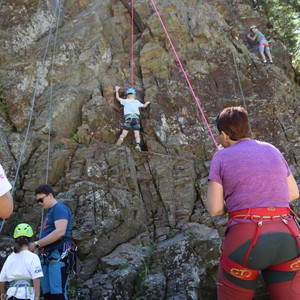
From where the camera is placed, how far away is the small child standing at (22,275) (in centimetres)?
509

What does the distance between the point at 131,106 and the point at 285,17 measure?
11715 mm

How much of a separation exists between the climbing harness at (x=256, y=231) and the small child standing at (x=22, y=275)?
9.90 feet

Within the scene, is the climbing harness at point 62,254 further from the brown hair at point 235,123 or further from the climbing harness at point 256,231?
the brown hair at point 235,123

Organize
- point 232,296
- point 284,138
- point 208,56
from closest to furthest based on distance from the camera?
point 232,296 → point 284,138 → point 208,56

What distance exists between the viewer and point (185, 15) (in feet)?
41.7

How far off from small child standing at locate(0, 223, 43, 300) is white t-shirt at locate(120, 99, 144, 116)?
4965mm

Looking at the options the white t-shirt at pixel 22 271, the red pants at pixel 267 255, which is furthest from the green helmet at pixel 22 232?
the red pants at pixel 267 255

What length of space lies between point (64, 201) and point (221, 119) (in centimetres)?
499

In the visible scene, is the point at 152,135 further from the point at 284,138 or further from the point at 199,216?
the point at 284,138

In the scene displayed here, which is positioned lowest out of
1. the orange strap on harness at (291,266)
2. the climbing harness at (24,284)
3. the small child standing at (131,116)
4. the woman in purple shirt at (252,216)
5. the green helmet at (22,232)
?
the climbing harness at (24,284)

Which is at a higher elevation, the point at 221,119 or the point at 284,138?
the point at 221,119

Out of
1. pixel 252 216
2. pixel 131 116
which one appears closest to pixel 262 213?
pixel 252 216

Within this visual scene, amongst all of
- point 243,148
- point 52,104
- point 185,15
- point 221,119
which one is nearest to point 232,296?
point 243,148

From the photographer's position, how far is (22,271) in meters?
5.16
